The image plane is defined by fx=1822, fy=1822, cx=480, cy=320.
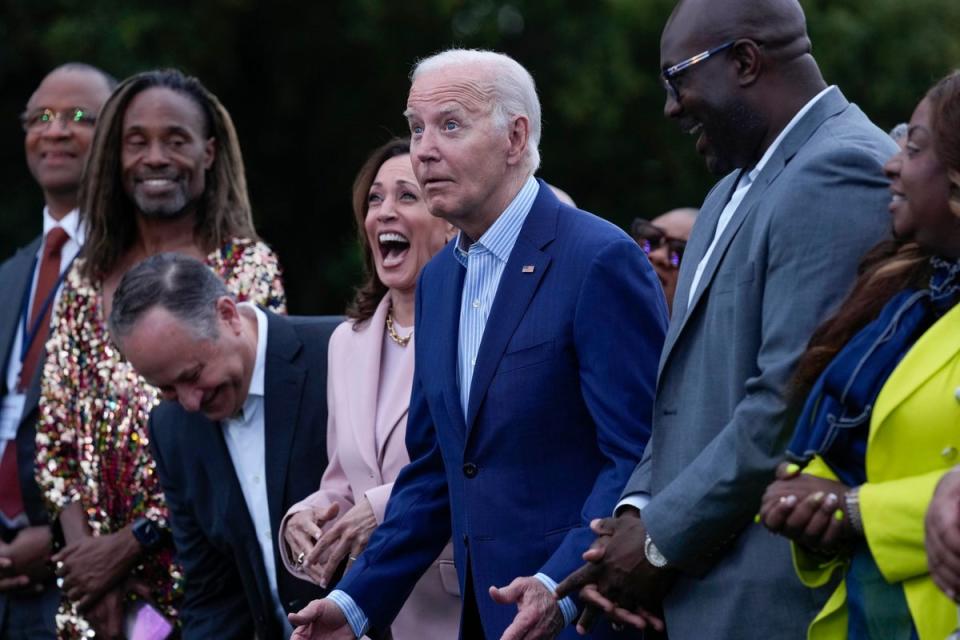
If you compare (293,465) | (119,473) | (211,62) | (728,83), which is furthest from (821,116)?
(211,62)

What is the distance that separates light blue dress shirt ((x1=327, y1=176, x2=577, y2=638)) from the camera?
5.00m

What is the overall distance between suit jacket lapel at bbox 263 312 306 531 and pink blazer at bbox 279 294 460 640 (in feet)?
0.50

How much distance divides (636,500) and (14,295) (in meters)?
3.91

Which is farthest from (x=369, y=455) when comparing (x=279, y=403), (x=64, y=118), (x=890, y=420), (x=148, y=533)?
(x=64, y=118)

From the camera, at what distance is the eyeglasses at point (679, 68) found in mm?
4293

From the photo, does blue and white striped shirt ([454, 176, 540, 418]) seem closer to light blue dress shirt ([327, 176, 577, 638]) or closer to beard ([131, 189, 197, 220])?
light blue dress shirt ([327, 176, 577, 638])

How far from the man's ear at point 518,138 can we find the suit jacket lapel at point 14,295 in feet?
10.3

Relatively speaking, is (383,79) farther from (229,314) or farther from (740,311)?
(740,311)

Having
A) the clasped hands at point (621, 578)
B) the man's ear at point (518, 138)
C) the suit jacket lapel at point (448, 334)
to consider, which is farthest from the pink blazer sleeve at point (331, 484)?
the clasped hands at point (621, 578)

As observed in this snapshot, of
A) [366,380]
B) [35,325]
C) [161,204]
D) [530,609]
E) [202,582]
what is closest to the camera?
[530,609]

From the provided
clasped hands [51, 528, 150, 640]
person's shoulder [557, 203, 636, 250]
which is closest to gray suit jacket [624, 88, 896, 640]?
person's shoulder [557, 203, 636, 250]

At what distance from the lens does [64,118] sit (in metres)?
7.78

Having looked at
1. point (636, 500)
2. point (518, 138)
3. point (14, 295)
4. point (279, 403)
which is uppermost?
point (518, 138)

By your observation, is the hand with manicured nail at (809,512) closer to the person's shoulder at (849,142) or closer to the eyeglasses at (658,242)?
the person's shoulder at (849,142)
